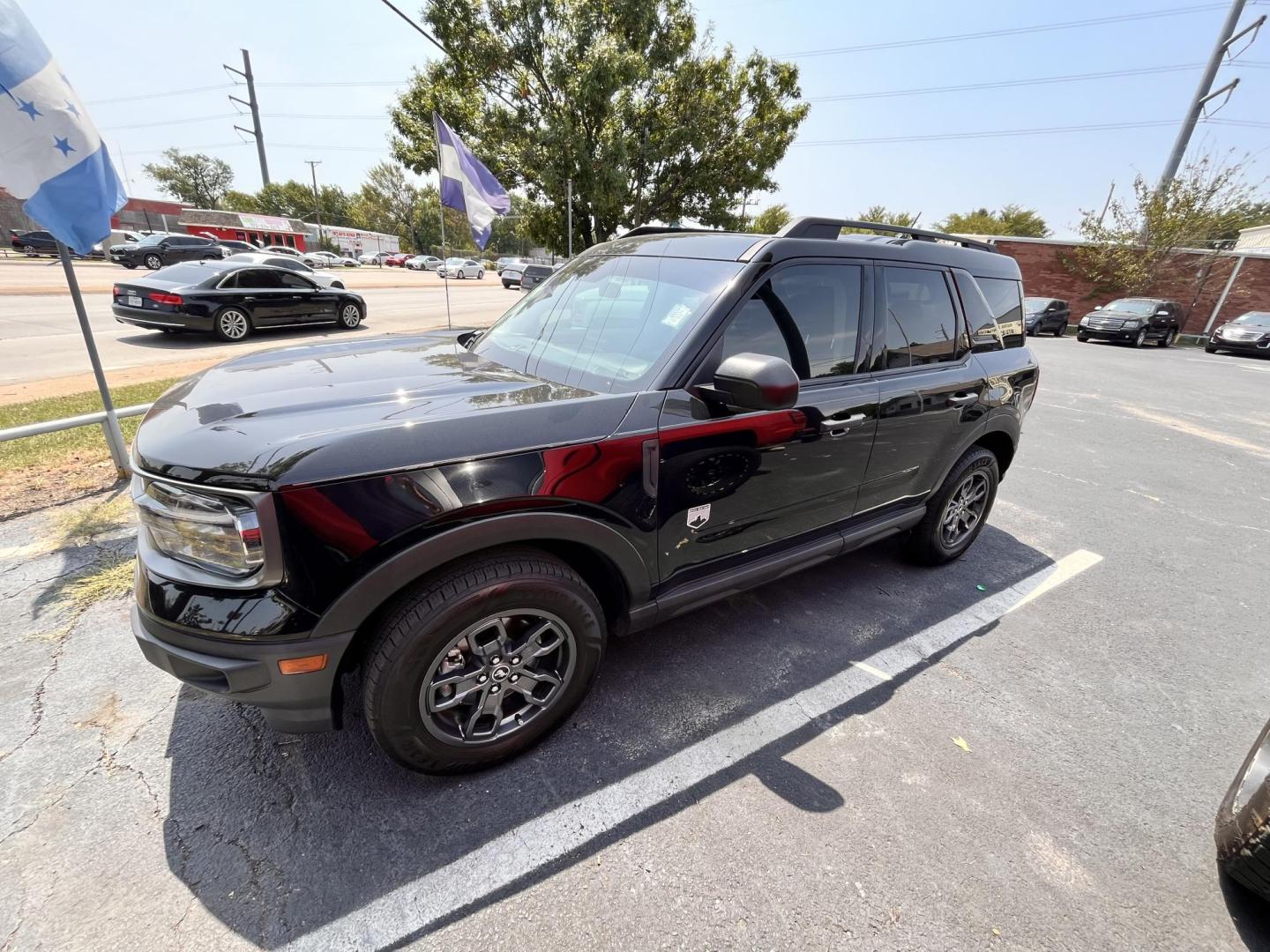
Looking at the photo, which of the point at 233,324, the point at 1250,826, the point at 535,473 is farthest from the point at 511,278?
the point at 1250,826

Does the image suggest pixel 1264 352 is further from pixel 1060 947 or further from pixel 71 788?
pixel 71 788

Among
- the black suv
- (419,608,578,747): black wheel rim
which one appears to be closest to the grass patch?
the black suv

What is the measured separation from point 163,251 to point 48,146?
1157 inches

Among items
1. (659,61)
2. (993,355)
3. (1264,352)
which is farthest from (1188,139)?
(993,355)

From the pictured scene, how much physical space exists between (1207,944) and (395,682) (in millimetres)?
2502

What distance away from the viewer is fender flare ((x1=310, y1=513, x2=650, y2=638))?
1607 mm

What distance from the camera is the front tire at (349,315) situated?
1249cm

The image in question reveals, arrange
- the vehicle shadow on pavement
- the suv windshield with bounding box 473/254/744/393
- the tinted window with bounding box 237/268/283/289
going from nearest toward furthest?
the vehicle shadow on pavement, the suv windshield with bounding box 473/254/744/393, the tinted window with bounding box 237/268/283/289

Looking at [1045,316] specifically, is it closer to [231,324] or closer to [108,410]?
[231,324]

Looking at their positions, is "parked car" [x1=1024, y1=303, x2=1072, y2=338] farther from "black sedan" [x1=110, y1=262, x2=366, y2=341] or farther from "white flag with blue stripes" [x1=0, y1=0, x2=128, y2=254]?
"white flag with blue stripes" [x1=0, y1=0, x2=128, y2=254]

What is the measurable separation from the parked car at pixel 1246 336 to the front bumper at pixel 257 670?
2533cm

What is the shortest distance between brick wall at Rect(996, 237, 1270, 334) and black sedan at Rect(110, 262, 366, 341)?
2480 cm

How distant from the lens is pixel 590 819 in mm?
1911

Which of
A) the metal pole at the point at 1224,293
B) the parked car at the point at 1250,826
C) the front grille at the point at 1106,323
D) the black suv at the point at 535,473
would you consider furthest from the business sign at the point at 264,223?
the metal pole at the point at 1224,293
